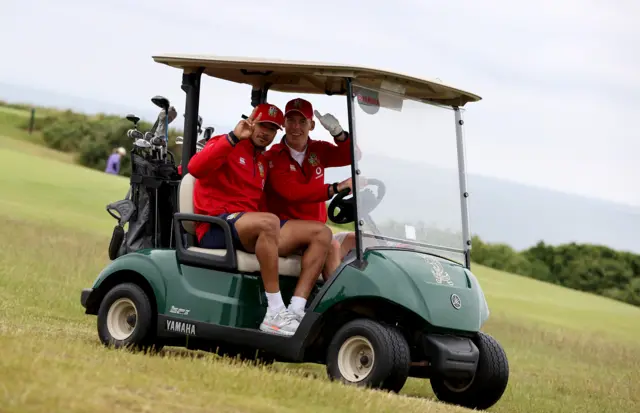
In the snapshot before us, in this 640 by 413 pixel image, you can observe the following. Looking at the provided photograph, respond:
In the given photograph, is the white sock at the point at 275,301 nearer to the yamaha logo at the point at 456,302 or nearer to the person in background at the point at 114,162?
the yamaha logo at the point at 456,302

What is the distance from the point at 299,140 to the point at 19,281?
638 centimetres

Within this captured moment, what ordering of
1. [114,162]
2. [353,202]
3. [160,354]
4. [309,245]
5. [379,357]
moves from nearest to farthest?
[379,357], [353,202], [309,245], [160,354], [114,162]

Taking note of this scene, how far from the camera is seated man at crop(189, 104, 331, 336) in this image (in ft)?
26.0

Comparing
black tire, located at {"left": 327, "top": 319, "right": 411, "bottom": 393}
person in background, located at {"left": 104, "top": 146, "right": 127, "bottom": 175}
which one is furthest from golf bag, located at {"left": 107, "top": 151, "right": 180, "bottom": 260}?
person in background, located at {"left": 104, "top": 146, "right": 127, "bottom": 175}

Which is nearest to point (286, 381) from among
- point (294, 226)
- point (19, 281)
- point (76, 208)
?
point (294, 226)

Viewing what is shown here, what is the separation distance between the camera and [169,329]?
8.41 metres

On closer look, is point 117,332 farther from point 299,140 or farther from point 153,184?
point 299,140

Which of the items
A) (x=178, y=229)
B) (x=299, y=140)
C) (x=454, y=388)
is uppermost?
(x=299, y=140)

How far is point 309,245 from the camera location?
7984 millimetres

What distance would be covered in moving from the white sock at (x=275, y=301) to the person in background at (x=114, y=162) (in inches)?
992

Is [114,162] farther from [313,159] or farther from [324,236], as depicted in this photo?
[324,236]

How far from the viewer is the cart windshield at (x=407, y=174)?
7965 mm

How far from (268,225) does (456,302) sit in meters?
1.28

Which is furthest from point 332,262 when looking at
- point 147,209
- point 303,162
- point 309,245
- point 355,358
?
point 147,209
